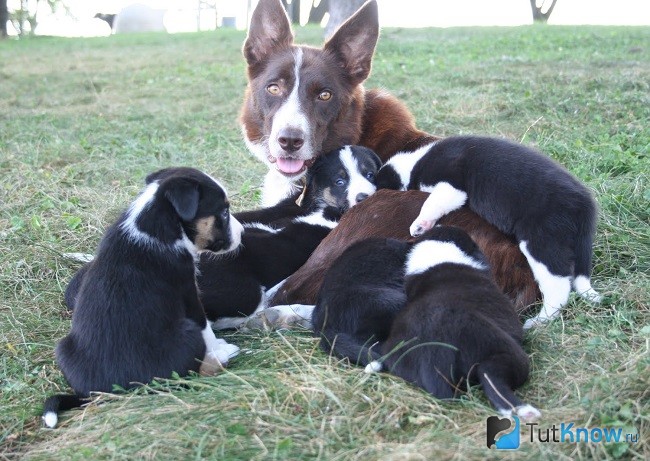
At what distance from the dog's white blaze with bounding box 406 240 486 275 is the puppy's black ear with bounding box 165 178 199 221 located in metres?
1.14

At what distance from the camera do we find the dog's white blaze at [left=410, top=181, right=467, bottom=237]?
14.5ft

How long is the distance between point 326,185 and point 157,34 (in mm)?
21101

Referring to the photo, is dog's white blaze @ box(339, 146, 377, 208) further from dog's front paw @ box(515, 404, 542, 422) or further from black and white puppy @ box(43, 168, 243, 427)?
dog's front paw @ box(515, 404, 542, 422)

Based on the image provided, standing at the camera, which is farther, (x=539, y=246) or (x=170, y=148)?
(x=170, y=148)

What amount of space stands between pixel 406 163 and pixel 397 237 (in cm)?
67

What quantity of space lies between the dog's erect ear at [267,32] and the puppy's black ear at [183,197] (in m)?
1.91

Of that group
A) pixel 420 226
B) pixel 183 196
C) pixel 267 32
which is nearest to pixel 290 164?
pixel 267 32

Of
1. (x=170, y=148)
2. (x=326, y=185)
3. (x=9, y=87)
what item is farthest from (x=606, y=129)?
(x=9, y=87)

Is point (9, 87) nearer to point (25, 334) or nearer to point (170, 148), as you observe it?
point (170, 148)

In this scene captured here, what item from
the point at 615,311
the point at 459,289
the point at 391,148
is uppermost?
the point at 391,148

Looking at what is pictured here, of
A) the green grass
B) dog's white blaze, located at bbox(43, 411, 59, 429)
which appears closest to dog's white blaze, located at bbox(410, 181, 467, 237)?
the green grass

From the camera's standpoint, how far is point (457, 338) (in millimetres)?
3281

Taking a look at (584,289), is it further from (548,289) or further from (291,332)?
(291,332)

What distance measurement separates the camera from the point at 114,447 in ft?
9.97
